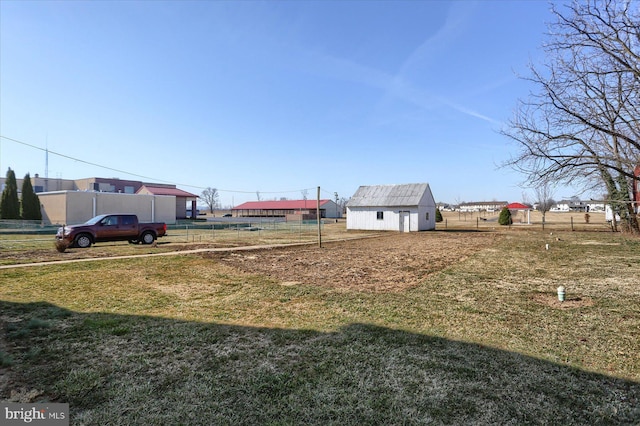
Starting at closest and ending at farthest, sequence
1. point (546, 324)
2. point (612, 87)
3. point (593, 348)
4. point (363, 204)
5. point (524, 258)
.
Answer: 1. point (593, 348)
2. point (546, 324)
3. point (612, 87)
4. point (524, 258)
5. point (363, 204)

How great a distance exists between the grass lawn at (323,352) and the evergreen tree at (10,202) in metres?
32.5

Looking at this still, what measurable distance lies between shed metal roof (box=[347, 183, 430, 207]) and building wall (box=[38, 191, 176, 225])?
2406cm

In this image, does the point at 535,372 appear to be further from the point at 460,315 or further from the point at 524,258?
the point at 524,258

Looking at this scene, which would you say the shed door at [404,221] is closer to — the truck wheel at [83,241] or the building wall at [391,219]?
the building wall at [391,219]

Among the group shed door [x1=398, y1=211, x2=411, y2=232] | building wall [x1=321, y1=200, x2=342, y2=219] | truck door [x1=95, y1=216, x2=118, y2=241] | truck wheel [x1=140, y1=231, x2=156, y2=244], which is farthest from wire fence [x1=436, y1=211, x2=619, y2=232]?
building wall [x1=321, y1=200, x2=342, y2=219]

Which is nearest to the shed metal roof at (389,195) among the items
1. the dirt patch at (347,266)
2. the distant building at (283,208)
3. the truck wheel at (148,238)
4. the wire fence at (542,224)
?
the wire fence at (542,224)

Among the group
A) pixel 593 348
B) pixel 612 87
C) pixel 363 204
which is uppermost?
pixel 612 87

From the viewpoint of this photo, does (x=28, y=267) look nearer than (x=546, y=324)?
No

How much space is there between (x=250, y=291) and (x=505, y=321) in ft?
19.1

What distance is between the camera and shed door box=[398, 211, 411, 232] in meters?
31.5

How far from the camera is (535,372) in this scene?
3.94m

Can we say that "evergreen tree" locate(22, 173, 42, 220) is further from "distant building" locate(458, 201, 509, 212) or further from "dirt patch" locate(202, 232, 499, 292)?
"distant building" locate(458, 201, 509, 212)

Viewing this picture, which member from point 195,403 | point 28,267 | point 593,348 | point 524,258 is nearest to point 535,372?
point 593,348

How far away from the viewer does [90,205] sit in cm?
3312
